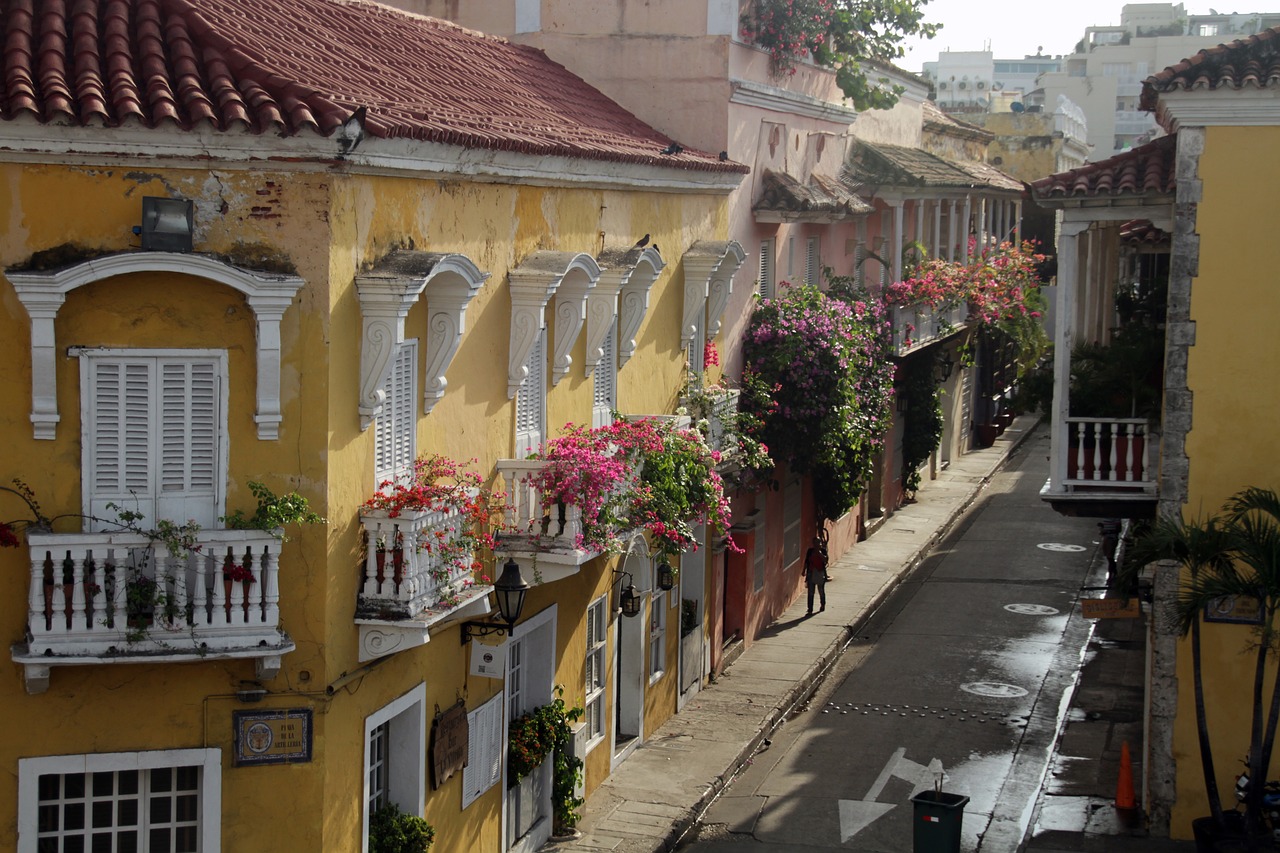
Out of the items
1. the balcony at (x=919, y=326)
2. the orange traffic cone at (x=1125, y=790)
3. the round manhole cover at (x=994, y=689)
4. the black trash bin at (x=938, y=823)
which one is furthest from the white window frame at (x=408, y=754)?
the balcony at (x=919, y=326)

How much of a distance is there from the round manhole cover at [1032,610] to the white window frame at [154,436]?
61.2ft

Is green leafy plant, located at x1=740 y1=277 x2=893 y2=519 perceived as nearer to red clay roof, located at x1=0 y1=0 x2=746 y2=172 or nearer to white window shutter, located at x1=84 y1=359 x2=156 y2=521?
red clay roof, located at x1=0 y1=0 x2=746 y2=172

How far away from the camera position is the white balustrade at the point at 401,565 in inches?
477

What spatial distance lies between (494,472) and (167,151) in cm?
501

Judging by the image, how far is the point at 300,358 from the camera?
11445 millimetres

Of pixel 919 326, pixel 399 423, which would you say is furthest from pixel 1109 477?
pixel 919 326

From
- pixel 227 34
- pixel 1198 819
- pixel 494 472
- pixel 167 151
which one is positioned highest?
pixel 227 34

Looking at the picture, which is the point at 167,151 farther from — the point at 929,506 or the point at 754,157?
the point at 929,506

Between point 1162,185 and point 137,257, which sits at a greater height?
point 1162,185

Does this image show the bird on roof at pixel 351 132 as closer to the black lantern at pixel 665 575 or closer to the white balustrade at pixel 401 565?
the white balustrade at pixel 401 565

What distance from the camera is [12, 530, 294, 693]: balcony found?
10781 mm

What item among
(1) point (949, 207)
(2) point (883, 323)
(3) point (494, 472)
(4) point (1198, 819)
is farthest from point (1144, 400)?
(1) point (949, 207)

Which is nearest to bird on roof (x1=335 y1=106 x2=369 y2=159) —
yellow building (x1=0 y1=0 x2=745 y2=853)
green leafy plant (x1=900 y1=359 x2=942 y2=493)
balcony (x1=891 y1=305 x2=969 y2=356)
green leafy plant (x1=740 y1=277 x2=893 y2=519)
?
yellow building (x1=0 y1=0 x2=745 y2=853)

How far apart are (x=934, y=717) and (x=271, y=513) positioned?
495 inches
